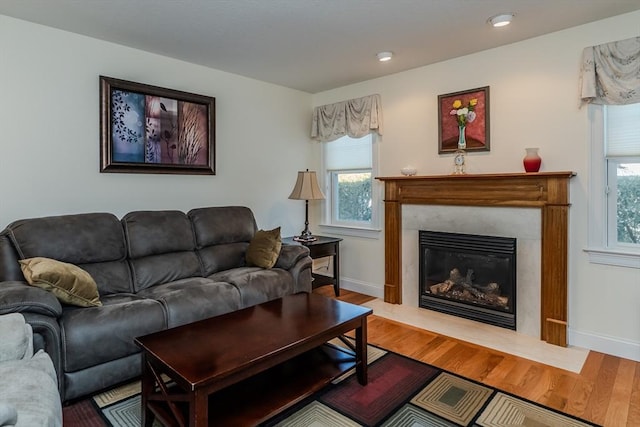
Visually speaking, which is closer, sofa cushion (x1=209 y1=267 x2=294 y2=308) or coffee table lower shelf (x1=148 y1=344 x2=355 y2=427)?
coffee table lower shelf (x1=148 y1=344 x2=355 y2=427)

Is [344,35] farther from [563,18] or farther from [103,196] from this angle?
[103,196]

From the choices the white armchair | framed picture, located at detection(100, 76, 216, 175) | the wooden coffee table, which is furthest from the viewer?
framed picture, located at detection(100, 76, 216, 175)

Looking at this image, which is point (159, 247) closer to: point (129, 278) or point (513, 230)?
point (129, 278)

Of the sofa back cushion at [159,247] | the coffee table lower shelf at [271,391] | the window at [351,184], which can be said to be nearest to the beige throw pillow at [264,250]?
the sofa back cushion at [159,247]

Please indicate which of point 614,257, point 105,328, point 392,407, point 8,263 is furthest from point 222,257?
point 614,257

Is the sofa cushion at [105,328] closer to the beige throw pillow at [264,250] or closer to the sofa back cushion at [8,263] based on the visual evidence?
the sofa back cushion at [8,263]

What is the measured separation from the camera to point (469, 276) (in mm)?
3463

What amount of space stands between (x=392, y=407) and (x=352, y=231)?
8.22 feet

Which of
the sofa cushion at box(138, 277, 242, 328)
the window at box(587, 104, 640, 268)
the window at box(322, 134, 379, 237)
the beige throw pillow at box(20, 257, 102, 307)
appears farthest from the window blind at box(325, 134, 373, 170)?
the beige throw pillow at box(20, 257, 102, 307)

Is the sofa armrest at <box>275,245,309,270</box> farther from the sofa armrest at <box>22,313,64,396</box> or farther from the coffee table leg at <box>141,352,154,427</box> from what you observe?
the sofa armrest at <box>22,313,64,396</box>

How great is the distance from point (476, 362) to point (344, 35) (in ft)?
8.61

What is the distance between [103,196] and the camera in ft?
10.3

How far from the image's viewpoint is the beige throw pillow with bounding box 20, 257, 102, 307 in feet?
6.97

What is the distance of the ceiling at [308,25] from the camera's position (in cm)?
247
